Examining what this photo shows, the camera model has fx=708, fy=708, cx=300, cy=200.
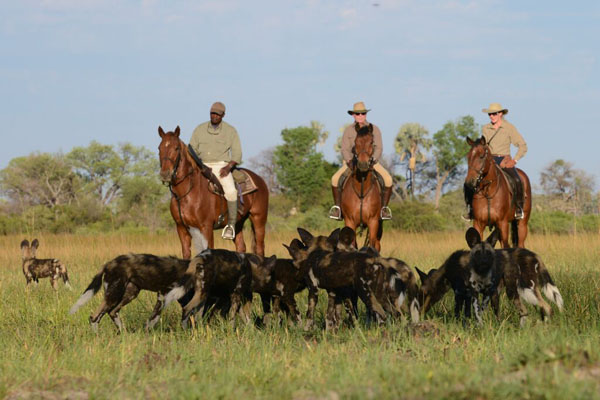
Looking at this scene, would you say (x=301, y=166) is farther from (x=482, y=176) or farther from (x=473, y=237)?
(x=473, y=237)

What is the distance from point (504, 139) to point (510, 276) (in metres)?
7.88

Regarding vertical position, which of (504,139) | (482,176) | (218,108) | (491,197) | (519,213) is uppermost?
(218,108)

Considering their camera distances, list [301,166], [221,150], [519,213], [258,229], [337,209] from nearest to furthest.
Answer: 1. [221,150]
2. [337,209]
3. [519,213]
4. [258,229]
5. [301,166]

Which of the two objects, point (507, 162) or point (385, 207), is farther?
point (507, 162)

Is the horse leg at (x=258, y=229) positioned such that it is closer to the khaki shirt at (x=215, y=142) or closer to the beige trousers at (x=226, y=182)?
the beige trousers at (x=226, y=182)

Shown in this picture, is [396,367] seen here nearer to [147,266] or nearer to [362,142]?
[147,266]

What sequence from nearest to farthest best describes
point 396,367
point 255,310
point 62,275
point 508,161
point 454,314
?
point 396,367 < point 454,314 < point 255,310 < point 62,275 < point 508,161

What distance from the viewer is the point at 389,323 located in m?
6.86

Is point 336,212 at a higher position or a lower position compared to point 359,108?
lower

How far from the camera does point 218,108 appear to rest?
13.5m

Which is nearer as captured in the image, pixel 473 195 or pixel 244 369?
pixel 244 369

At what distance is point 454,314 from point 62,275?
7134 mm

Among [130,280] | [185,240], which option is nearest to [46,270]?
[185,240]

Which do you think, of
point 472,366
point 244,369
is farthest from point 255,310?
point 472,366
